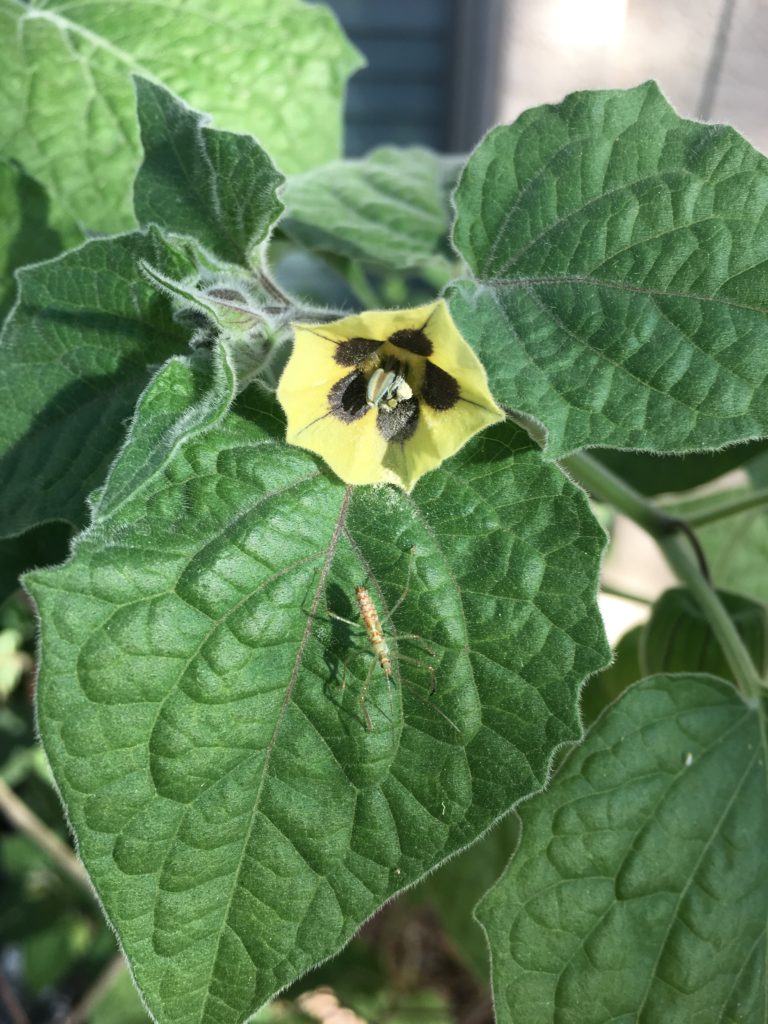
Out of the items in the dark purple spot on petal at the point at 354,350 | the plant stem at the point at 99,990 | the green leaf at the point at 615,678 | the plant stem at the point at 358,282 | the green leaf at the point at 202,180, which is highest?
the green leaf at the point at 202,180

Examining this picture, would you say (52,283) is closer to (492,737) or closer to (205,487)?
(205,487)

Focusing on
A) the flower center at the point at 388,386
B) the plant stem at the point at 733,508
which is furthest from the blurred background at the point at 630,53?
the flower center at the point at 388,386

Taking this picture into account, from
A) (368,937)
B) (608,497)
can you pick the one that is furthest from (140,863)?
(368,937)

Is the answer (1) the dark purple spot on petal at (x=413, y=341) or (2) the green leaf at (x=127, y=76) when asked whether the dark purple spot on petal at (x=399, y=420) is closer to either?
(1) the dark purple spot on petal at (x=413, y=341)

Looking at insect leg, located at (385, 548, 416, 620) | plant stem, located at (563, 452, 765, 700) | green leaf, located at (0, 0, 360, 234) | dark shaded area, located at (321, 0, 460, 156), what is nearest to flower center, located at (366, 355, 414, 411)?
insect leg, located at (385, 548, 416, 620)

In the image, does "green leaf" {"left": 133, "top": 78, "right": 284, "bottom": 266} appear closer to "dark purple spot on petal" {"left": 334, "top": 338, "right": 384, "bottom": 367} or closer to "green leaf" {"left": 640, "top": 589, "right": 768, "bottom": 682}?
"dark purple spot on petal" {"left": 334, "top": 338, "right": 384, "bottom": 367}

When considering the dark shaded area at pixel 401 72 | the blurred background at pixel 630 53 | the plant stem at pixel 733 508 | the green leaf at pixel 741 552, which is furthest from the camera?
the dark shaded area at pixel 401 72

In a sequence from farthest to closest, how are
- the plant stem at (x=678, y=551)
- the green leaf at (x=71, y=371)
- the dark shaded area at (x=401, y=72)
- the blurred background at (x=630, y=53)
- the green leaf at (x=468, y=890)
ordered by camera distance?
1. the dark shaded area at (x=401, y=72)
2. the blurred background at (x=630, y=53)
3. the green leaf at (x=468, y=890)
4. the plant stem at (x=678, y=551)
5. the green leaf at (x=71, y=371)

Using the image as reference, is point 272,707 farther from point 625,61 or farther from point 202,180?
point 625,61

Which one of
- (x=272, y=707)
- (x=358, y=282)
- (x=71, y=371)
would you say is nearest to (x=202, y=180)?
(x=71, y=371)
